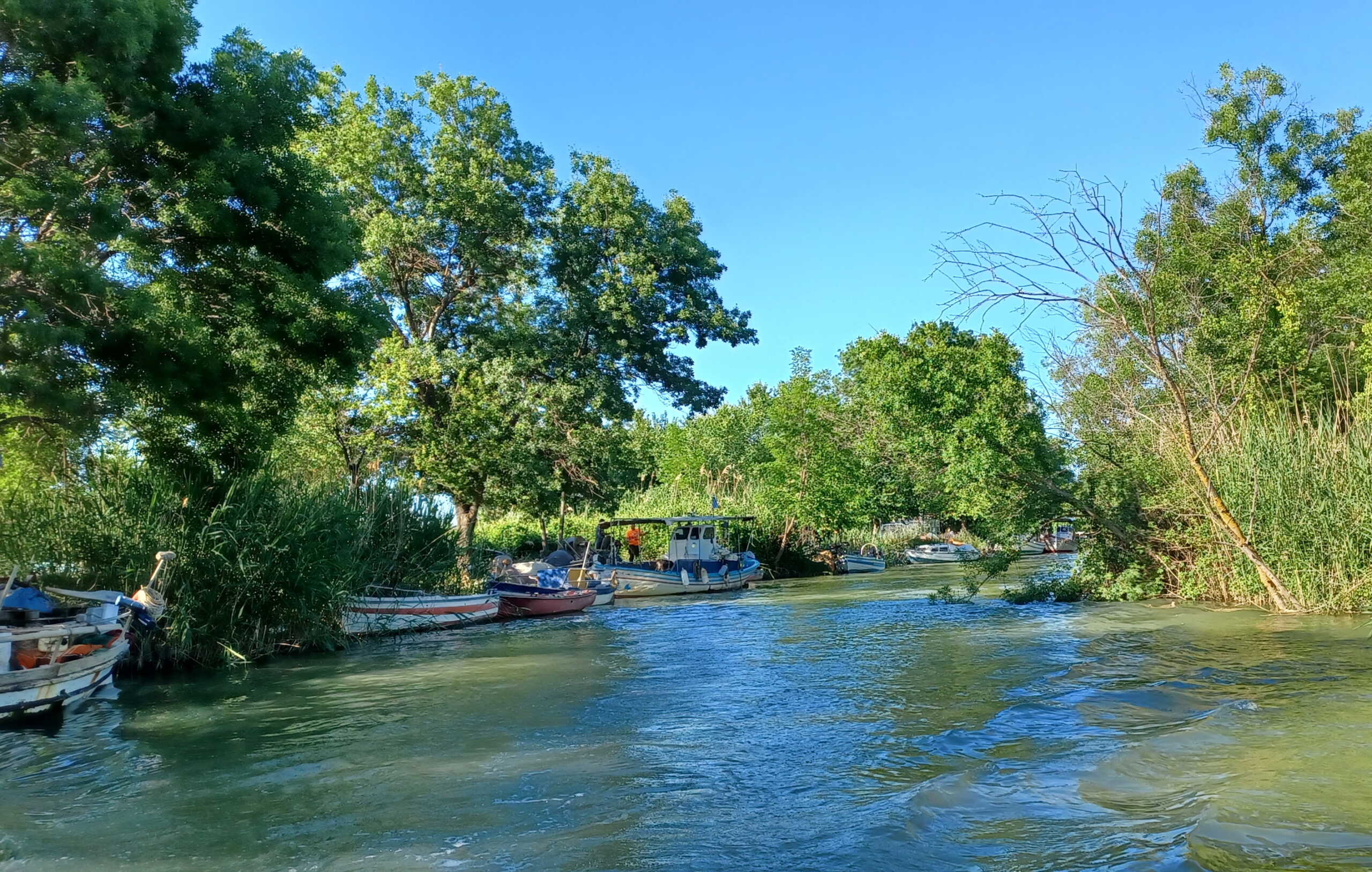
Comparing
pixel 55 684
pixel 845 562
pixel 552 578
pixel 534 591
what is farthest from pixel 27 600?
pixel 845 562

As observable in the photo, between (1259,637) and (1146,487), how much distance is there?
5.94 meters

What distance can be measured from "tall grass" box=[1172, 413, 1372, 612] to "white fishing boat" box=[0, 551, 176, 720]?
17.3m

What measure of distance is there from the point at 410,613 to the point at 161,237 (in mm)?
8824

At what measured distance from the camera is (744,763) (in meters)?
8.83

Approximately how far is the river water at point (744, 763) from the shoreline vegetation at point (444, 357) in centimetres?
237

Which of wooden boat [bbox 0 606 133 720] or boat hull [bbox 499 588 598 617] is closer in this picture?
wooden boat [bbox 0 606 133 720]

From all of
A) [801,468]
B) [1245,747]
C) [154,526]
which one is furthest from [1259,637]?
[801,468]

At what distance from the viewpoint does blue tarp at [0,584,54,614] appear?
38.6ft

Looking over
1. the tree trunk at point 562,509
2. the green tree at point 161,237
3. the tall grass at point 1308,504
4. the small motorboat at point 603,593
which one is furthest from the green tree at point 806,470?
the green tree at point 161,237

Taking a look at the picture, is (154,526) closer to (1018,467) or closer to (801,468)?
(1018,467)

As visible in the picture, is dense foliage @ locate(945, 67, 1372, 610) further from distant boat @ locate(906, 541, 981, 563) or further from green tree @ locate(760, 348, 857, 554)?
distant boat @ locate(906, 541, 981, 563)

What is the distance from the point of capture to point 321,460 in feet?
106

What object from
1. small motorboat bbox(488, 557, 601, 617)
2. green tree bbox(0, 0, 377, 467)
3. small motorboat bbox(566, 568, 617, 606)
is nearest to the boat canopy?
small motorboat bbox(566, 568, 617, 606)

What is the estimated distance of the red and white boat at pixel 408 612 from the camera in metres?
19.5
